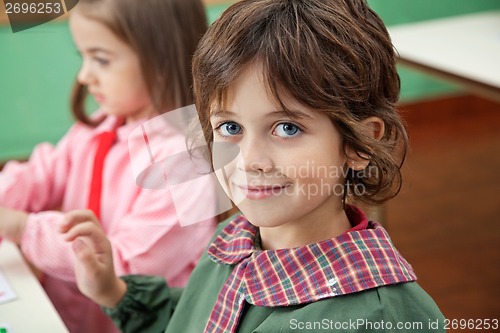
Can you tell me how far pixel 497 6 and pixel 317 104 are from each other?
→ 100 inches

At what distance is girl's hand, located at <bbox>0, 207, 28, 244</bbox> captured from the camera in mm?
1305

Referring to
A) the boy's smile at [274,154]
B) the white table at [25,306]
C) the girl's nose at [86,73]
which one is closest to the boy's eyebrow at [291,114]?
the boy's smile at [274,154]

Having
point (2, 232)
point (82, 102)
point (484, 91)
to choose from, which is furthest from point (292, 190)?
point (484, 91)

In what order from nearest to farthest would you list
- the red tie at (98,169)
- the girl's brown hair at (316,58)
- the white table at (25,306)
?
the girl's brown hair at (316,58) → the white table at (25,306) → the red tie at (98,169)

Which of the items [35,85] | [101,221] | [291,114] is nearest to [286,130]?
[291,114]

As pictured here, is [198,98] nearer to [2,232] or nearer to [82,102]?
[2,232]

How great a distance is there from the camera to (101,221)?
1.40m

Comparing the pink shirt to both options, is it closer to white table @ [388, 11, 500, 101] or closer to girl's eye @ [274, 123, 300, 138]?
girl's eye @ [274, 123, 300, 138]

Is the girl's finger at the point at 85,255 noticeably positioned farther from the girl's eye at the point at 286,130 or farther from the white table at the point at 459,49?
the white table at the point at 459,49

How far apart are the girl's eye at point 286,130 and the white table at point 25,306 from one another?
1.29 ft

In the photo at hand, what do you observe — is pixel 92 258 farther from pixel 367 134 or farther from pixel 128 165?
pixel 367 134

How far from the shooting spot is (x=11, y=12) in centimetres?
111

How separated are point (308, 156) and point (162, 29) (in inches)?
21.7

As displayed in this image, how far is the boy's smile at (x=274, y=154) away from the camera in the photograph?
2.69 feet
